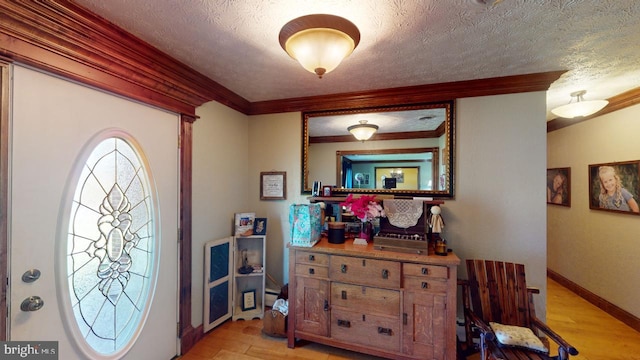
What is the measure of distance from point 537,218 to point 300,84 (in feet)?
8.50

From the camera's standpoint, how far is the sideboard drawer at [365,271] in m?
2.00

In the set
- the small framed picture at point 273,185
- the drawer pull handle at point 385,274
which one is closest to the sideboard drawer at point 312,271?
the drawer pull handle at point 385,274

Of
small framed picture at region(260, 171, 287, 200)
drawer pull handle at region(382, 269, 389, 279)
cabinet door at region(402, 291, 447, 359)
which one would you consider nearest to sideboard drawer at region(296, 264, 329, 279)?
drawer pull handle at region(382, 269, 389, 279)

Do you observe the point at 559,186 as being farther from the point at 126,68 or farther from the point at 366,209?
the point at 126,68

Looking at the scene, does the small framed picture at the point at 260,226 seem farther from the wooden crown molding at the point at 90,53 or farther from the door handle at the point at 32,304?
the door handle at the point at 32,304

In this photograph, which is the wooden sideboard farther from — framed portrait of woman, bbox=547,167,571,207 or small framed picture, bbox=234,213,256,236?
framed portrait of woman, bbox=547,167,571,207

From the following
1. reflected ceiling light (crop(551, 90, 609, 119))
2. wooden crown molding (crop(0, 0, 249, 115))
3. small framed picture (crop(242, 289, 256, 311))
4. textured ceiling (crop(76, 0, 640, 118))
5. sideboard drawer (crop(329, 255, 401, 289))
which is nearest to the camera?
wooden crown molding (crop(0, 0, 249, 115))

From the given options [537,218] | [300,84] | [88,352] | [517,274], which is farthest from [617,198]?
[88,352]

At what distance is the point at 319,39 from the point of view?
1412 millimetres

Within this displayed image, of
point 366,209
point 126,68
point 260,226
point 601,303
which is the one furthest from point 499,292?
point 126,68

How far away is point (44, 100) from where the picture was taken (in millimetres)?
1311

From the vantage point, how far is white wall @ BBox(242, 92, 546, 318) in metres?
2.22

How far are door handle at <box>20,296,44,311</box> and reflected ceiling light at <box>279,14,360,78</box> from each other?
198 centimetres

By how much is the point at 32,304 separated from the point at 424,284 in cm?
245
